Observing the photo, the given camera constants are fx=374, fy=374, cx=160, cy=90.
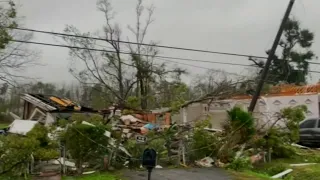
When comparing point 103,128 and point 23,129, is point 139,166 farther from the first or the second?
point 23,129

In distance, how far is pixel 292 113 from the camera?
45.8 ft

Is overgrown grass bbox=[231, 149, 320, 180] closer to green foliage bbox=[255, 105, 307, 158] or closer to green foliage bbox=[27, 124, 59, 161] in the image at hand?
green foliage bbox=[255, 105, 307, 158]

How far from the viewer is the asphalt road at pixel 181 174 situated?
10.4 meters

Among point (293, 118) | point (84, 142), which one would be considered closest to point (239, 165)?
point (293, 118)

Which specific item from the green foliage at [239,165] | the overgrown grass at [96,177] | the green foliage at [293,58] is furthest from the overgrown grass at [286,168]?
the green foliage at [293,58]

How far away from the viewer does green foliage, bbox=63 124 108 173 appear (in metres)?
10.8

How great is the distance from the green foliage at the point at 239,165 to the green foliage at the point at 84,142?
4.22 meters

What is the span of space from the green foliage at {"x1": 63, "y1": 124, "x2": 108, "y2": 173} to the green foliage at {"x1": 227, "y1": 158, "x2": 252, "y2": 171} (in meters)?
4.22

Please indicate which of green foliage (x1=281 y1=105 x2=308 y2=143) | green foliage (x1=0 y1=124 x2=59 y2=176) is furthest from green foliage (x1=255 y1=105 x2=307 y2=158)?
green foliage (x1=0 y1=124 x2=59 y2=176)

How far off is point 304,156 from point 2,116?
86.2 feet

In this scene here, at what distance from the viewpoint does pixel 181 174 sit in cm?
1093

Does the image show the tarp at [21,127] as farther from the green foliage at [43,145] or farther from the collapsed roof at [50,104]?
the green foliage at [43,145]

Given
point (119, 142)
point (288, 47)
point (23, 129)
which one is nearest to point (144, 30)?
point (288, 47)

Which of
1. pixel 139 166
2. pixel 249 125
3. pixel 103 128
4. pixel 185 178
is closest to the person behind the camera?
pixel 185 178
